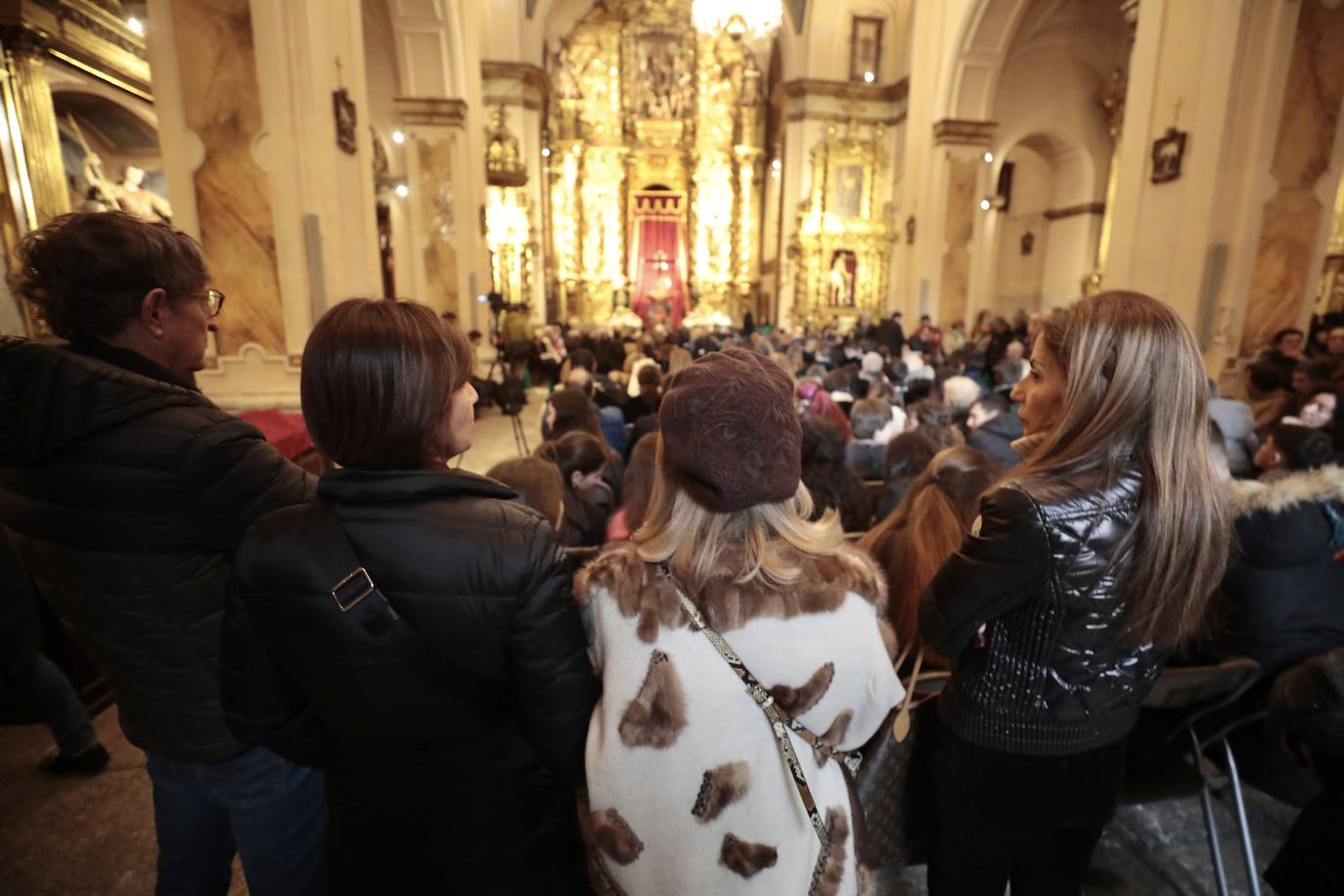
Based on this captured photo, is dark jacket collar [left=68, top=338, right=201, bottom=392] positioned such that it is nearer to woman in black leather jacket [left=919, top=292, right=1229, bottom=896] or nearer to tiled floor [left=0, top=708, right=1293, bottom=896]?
woman in black leather jacket [left=919, top=292, right=1229, bottom=896]

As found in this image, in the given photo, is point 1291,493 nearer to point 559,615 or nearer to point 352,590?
point 559,615

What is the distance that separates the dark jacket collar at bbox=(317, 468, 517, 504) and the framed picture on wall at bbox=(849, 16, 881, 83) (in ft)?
60.9

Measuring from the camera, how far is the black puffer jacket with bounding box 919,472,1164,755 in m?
1.21

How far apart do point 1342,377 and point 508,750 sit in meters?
5.89

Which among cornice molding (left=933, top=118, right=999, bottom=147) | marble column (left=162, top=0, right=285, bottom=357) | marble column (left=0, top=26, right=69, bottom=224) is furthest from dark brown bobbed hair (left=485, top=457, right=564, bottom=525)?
cornice molding (left=933, top=118, right=999, bottom=147)

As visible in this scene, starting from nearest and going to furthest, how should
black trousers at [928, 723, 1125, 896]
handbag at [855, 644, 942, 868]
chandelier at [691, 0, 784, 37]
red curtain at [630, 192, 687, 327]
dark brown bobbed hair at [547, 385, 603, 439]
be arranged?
1. black trousers at [928, 723, 1125, 896]
2. handbag at [855, 644, 942, 868]
3. dark brown bobbed hair at [547, 385, 603, 439]
4. chandelier at [691, 0, 784, 37]
5. red curtain at [630, 192, 687, 327]

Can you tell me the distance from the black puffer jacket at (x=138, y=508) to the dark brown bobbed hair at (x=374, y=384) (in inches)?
12.7

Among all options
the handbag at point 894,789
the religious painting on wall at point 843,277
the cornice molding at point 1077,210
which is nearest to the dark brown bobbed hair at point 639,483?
the handbag at point 894,789

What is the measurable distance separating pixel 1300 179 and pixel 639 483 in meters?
7.07

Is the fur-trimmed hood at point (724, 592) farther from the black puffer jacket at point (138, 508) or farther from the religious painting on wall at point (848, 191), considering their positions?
the religious painting on wall at point (848, 191)

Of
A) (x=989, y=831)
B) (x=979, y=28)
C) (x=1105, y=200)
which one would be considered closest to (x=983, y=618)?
(x=989, y=831)

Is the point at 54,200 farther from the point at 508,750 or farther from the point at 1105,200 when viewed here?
the point at 1105,200

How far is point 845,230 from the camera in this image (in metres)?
16.9

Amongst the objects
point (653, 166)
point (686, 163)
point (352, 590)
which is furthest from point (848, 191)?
point (352, 590)
